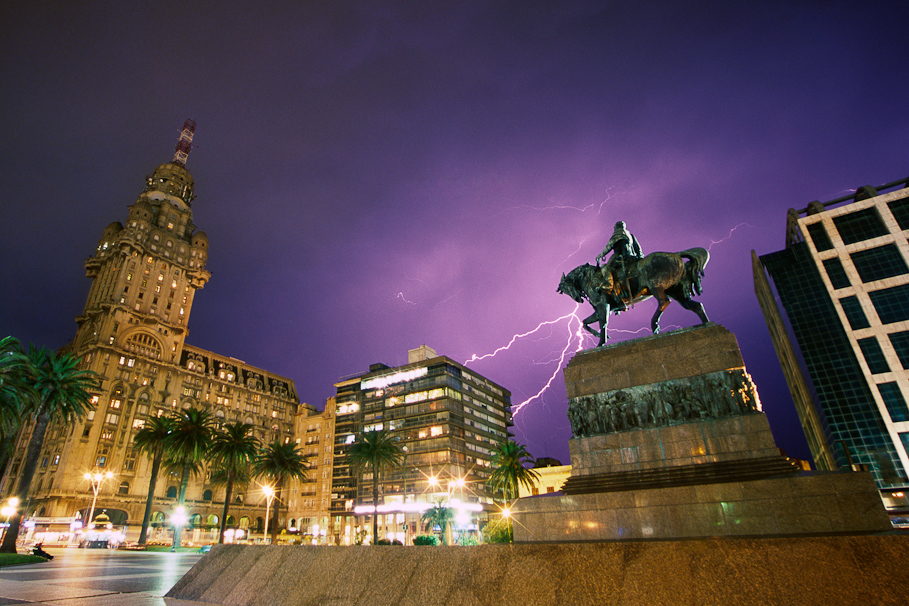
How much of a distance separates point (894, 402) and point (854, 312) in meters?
11.5

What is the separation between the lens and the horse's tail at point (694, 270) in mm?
14141

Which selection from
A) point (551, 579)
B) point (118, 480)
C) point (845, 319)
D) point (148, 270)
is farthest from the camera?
point (148, 270)

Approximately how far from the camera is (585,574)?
546cm

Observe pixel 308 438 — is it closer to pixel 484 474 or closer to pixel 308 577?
pixel 484 474

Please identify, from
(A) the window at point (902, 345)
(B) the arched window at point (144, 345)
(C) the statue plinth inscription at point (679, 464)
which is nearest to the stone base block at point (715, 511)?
(C) the statue plinth inscription at point (679, 464)

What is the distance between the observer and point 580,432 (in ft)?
43.1

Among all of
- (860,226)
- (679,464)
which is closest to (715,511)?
(679,464)

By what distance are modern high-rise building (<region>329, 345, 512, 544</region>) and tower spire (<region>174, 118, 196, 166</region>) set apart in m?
69.1

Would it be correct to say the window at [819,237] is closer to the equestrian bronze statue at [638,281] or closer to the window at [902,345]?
the window at [902,345]

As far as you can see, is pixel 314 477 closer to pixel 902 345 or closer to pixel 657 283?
pixel 902 345

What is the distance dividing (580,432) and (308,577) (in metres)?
8.54

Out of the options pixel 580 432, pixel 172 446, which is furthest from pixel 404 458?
pixel 580 432

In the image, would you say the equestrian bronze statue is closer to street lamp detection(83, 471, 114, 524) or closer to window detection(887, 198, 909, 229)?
window detection(887, 198, 909, 229)

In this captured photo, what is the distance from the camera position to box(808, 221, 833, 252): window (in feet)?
202
